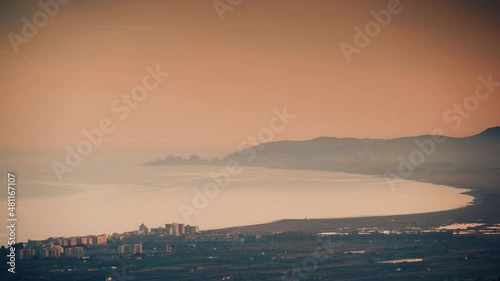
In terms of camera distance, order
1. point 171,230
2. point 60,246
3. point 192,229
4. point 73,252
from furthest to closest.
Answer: point 192,229
point 171,230
point 60,246
point 73,252

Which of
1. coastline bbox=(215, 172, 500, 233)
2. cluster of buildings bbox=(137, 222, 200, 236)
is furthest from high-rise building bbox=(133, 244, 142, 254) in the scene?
coastline bbox=(215, 172, 500, 233)

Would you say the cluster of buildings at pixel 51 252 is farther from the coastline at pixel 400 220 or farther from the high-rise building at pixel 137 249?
the coastline at pixel 400 220

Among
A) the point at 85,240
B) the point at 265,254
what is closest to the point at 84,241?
the point at 85,240

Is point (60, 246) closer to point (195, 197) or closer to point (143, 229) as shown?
point (143, 229)

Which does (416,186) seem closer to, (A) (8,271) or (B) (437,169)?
(B) (437,169)

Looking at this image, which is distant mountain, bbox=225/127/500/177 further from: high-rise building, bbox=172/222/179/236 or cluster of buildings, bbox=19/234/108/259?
cluster of buildings, bbox=19/234/108/259
